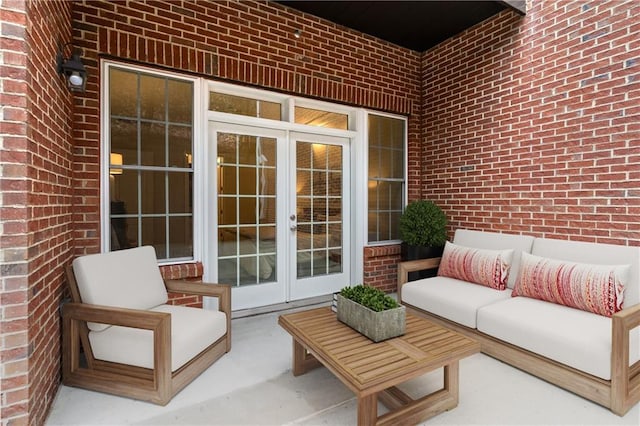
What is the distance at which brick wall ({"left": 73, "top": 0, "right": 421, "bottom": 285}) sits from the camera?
266 centimetres

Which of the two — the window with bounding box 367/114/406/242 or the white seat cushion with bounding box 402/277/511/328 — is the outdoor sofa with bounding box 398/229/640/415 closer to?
the white seat cushion with bounding box 402/277/511/328

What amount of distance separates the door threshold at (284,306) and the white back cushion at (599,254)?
2.22 m

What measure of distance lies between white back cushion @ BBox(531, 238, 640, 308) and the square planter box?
5.43 ft

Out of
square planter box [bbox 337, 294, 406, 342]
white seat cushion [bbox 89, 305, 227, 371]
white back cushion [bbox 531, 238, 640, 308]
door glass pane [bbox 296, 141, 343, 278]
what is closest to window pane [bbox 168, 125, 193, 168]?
door glass pane [bbox 296, 141, 343, 278]

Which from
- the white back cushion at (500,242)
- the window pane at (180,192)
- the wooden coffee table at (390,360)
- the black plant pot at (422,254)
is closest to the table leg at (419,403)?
the wooden coffee table at (390,360)

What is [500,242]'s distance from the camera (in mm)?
3266

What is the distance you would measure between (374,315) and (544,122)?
8.65 feet

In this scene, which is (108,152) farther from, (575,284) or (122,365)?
(575,284)

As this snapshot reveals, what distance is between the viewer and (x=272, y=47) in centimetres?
341

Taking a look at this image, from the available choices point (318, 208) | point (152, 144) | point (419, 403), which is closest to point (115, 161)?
point (152, 144)

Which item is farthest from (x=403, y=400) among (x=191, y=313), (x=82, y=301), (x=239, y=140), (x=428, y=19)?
(x=428, y=19)

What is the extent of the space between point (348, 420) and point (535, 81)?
3.40 m

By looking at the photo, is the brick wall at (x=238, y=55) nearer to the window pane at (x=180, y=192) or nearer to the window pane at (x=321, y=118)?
the window pane at (x=321, y=118)

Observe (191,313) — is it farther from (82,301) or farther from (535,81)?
(535,81)
